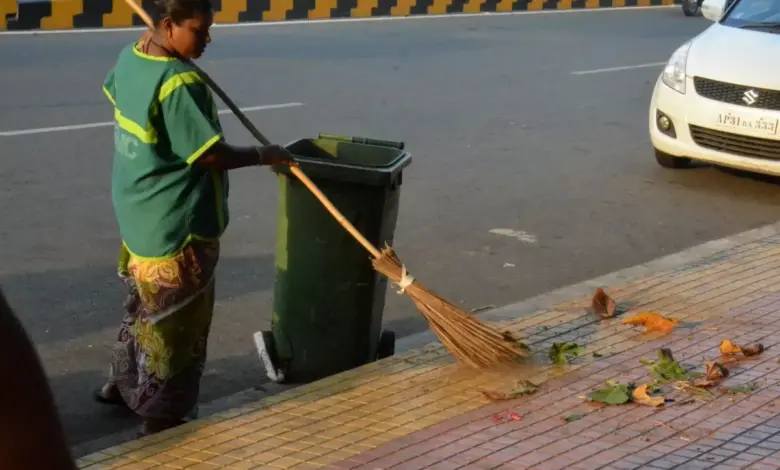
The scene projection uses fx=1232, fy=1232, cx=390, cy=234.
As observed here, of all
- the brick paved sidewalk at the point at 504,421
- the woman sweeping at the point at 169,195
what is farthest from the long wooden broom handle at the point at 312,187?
the brick paved sidewalk at the point at 504,421

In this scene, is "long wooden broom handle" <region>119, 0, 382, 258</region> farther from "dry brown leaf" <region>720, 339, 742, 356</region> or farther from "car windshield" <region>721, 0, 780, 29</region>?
"car windshield" <region>721, 0, 780, 29</region>

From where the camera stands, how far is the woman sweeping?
3.90 metres

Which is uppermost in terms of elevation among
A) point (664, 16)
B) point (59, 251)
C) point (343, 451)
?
point (343, 451)

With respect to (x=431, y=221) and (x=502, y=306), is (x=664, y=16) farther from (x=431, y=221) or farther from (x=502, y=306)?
(x=502, y=306)

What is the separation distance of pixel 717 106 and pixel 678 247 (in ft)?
6.01

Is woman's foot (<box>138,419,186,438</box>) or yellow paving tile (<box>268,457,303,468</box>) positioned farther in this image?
woman's foot (<box>138,419,186,438</box>)

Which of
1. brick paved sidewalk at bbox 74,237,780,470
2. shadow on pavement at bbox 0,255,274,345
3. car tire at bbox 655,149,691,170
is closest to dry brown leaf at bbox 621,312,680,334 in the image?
brick paved sidewalk at bbox 74,237,780,470

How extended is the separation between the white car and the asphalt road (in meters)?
0.30

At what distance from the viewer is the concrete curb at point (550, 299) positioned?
4.51 metres

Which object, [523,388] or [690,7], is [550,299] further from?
[690,7]

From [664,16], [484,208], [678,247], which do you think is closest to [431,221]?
[484,208]

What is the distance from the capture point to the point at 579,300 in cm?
579

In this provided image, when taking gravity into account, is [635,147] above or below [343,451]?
below

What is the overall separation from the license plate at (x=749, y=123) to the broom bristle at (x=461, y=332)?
14.4ft
